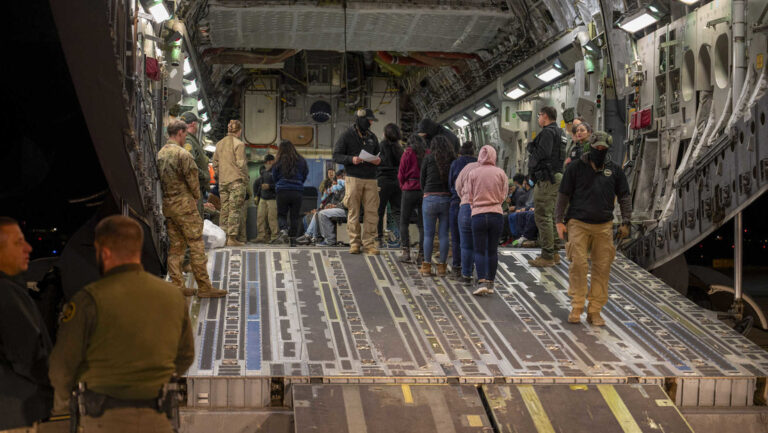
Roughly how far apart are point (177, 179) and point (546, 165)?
4.27 m

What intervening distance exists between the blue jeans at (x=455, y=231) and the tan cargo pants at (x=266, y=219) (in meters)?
4.70

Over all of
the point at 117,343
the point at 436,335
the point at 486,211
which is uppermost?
the point at 486,211

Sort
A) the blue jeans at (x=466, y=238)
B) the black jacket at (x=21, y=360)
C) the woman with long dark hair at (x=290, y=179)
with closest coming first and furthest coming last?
the black jacket at (x=21, y=360) → the blue jeans at (x=466, y=238) → the woman with long dark hair at (x=290, y=179)

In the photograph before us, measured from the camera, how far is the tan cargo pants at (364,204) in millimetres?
10539

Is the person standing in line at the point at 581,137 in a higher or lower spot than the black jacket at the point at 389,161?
higher

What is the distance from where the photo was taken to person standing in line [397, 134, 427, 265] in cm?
1017

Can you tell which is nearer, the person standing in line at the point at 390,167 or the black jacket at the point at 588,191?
the black jacket at the point at 588,191

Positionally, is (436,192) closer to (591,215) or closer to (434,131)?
(434,131)

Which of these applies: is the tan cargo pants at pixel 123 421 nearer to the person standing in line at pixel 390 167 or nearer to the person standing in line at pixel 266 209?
the person standing in line at pixel 390 167

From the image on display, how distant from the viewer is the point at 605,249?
7941 millimetres

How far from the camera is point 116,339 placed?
12.4ft

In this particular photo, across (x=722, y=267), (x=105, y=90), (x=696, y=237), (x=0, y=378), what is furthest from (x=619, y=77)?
(x=0, y=378)

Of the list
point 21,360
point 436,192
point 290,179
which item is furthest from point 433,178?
point 21,360

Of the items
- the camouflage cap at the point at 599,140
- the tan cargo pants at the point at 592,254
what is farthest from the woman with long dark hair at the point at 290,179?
the camouflage cap at the point at 599,140
